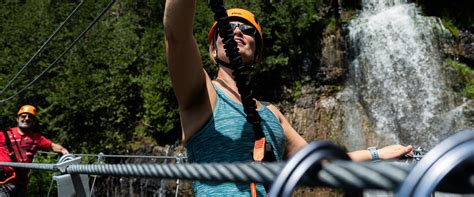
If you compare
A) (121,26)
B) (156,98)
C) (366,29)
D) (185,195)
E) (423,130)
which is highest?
(121,26)

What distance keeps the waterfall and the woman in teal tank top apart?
9.55m

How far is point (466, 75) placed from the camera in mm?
10594

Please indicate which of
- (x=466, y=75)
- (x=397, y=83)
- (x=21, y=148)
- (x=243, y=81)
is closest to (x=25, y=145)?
(x=21, y=148)

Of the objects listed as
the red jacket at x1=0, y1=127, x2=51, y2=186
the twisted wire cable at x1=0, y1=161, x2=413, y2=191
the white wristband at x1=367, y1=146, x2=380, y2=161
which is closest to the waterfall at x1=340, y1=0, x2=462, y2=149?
the red jacket at x1=0, y1=127, x2=51, y2=186

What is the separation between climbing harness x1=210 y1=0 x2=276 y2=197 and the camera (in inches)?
44.8

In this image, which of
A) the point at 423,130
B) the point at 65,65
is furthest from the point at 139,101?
the point at 423,130

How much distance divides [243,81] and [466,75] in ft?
35.1

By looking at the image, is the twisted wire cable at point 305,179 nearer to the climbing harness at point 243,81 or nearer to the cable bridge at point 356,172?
the cable bridge at point 356,172

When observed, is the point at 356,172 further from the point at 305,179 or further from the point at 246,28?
the point at 246,28

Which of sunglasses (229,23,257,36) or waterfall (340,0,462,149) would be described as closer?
sunglasses (229,23,257,36)

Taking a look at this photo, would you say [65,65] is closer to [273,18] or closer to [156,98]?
[156,98]

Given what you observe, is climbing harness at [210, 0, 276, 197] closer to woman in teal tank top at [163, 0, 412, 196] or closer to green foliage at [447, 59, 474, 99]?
woman in teal tank top at [163, 0, 412, 196]

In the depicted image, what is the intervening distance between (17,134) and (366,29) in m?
8.74

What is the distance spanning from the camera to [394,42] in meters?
11.3
